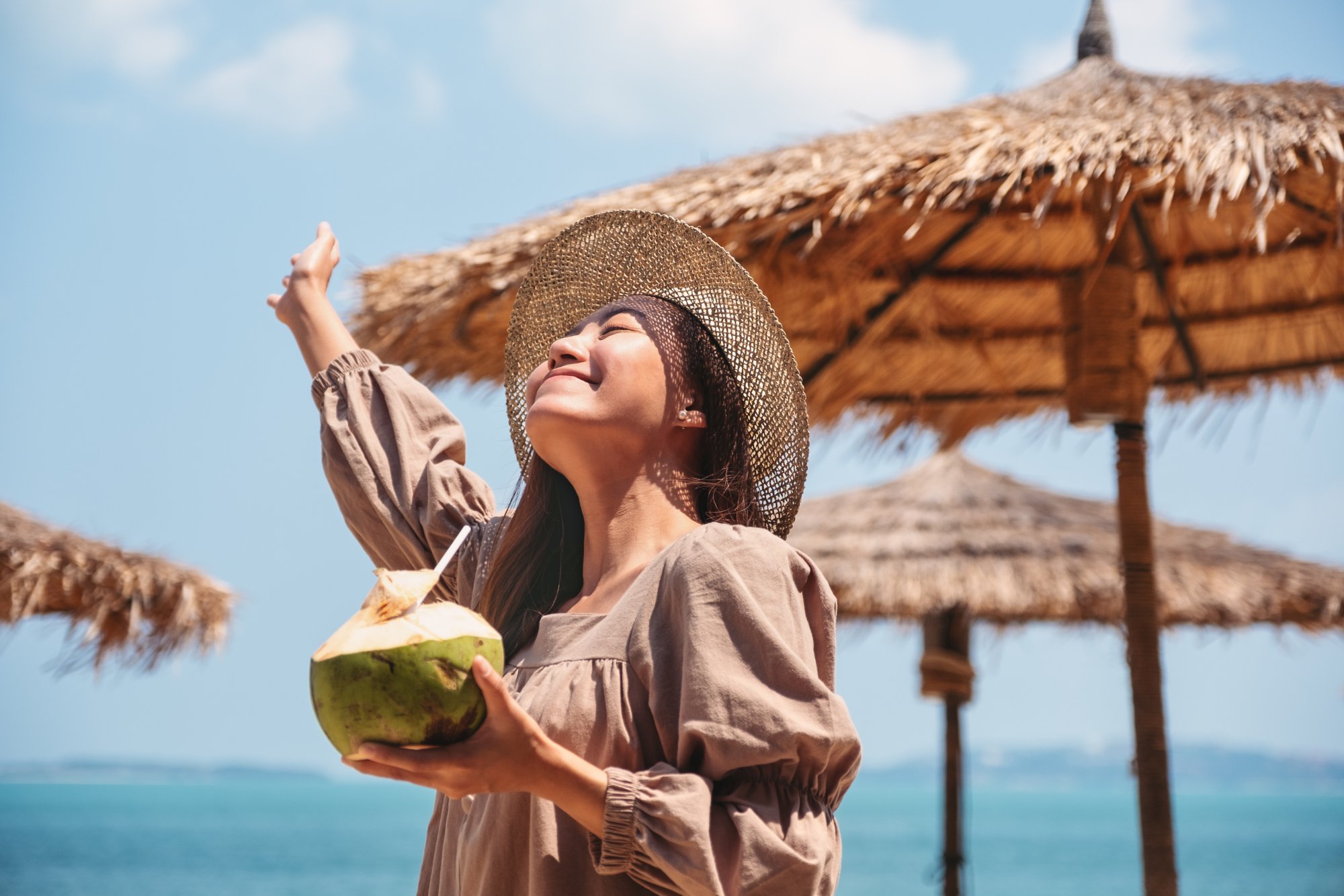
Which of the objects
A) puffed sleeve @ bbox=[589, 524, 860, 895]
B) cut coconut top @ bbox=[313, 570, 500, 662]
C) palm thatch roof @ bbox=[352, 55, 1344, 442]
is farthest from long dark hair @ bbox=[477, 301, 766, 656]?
palm thatch roof @ bbox=[352, 55, 1344, 442]

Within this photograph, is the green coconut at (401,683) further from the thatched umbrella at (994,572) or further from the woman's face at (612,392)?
the thatched umbrella at (994,572)

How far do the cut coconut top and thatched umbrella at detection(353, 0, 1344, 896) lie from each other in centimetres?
230

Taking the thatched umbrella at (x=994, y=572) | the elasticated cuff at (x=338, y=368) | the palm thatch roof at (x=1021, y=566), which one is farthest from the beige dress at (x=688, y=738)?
the palm thatch roof at (x=1021, y=566)

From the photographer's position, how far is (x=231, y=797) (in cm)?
11325

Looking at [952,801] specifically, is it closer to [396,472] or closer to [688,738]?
[396,472]

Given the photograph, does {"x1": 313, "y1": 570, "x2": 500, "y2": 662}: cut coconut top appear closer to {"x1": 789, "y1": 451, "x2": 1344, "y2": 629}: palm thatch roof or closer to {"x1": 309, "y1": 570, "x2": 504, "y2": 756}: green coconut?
{"x1": 309, "y1": 570, "x2": 504, "y2": 756}: green coconut

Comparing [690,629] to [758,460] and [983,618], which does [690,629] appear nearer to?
[758,460]

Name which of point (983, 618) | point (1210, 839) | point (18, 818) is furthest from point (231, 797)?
point (983, 618)

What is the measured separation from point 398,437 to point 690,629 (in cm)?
66

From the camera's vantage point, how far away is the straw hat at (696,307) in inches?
67.4

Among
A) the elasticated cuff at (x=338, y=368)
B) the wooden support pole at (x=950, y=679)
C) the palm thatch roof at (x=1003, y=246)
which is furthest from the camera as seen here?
the wooden support pole at (x=950, y=679)

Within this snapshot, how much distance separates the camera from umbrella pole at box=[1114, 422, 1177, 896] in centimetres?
369

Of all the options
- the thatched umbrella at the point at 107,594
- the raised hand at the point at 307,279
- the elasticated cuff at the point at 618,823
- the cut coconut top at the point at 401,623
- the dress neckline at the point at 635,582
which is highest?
the thatched umbrella at the point at 107,594

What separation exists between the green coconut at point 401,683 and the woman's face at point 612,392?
414 millimetres
